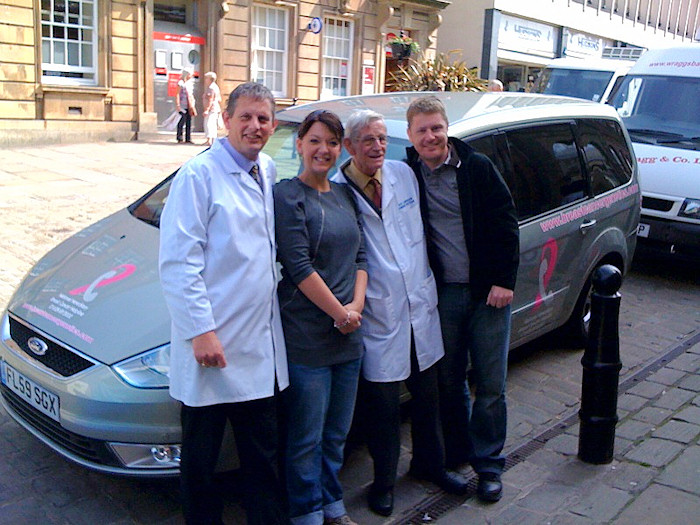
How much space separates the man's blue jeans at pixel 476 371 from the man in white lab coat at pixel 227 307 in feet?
3.06

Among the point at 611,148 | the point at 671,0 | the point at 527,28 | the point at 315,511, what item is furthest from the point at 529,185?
the point at 671,0

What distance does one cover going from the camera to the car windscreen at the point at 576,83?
13641mm

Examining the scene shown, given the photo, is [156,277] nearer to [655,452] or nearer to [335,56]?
[655,452]

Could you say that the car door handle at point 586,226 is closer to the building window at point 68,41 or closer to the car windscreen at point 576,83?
the car windscreen at point 576,83

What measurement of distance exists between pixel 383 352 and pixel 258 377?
24.9 inches

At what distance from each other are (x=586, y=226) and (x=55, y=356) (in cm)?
346

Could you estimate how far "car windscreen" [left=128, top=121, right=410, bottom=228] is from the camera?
410 cm

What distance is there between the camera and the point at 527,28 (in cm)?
3020

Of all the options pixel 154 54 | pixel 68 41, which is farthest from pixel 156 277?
pixel 154 54

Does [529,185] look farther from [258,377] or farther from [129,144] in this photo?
[129,144]

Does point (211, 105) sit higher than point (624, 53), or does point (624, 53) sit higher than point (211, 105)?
point (624, 53)

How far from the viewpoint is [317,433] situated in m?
3.15

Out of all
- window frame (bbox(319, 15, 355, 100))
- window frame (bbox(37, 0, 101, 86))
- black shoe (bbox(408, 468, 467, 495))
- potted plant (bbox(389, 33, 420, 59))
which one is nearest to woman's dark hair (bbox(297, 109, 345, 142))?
black shoe (bbox(408, 468, 467, 495))

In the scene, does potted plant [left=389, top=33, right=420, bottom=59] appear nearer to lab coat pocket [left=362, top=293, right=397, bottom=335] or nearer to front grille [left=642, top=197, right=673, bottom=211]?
front grille [left=642, top=197, right=673, bottom=211]
